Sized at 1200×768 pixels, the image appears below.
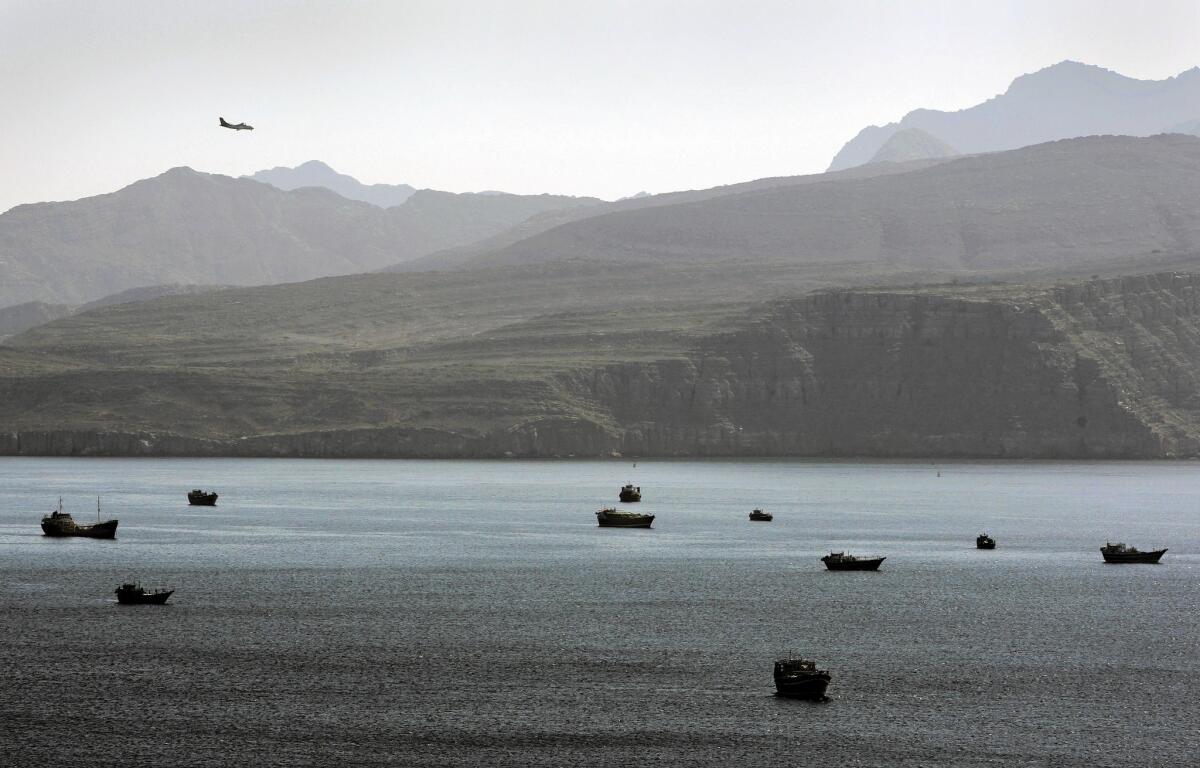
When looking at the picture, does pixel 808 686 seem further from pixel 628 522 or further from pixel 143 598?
pixel 628 522

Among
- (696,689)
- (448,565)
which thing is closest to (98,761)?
Answer: (696,689)

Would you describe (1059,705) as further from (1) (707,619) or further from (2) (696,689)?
(1) (707,619)

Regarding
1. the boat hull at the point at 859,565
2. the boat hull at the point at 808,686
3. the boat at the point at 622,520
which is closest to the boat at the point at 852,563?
the boat hull at the point at 859,565

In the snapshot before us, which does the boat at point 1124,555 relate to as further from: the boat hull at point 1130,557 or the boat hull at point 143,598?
the boat hull at point 143,598

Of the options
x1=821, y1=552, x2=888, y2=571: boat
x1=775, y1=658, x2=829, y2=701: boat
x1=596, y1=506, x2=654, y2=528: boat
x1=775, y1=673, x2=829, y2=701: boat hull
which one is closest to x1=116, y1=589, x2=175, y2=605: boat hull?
x1=775, y1=658, x2=829, y2=701: boat

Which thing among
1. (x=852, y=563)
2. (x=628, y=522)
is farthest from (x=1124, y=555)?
(x=628, y=522)
